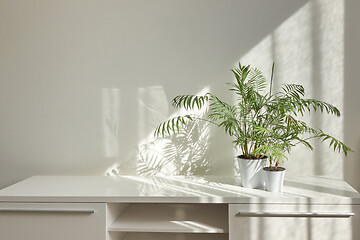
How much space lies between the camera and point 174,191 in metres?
2.01

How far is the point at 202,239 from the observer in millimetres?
2295

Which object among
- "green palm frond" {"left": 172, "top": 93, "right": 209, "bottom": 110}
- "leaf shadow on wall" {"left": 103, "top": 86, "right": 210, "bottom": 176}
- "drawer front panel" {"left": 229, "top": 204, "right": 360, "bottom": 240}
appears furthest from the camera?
"leaf shadow on wall" {"left": 103, "top": 86, "right": 210, "bottom": 176}

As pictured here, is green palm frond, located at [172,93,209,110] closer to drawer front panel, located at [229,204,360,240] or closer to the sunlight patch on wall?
the sunlight patch on wall

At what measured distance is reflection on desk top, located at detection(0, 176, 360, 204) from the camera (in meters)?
1.88

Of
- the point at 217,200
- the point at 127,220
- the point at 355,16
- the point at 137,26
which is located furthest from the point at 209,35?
the point at 127,220

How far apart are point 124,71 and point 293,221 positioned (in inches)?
56.2

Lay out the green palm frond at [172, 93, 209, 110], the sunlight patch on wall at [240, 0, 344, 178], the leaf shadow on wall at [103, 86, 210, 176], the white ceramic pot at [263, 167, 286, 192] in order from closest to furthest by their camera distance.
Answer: the white ceramic pot at [263, 167, 286, 192], the green palm frond at [172, 93, 209, 110], the sunlight patch on wall at [240, 0, 344, 178], the leaf shadow on wall at [103, 86, 210, 176]

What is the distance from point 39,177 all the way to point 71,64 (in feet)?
2.63

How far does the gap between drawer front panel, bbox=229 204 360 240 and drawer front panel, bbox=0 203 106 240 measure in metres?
0.73

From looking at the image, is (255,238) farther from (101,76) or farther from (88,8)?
(88,8)

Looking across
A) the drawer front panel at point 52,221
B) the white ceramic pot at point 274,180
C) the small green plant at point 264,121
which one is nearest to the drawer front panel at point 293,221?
the white ceramic pot at point 274,180

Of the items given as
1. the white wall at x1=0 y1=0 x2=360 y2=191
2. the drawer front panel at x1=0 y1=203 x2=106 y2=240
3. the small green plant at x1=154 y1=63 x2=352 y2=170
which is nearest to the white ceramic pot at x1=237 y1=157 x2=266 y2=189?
the small green plant at x1=154 y1=63 x2=352 y2=170

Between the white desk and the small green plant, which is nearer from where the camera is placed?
the white desk

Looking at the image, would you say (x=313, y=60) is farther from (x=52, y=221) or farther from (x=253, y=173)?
(x=52, y=221)
